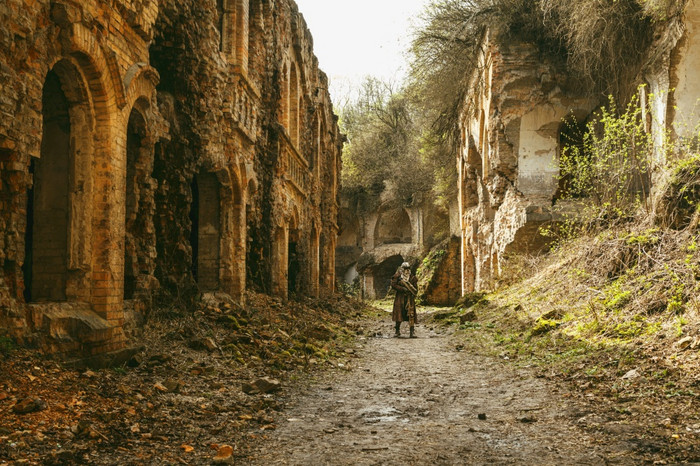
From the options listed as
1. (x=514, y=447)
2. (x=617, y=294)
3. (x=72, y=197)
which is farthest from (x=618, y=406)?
(x=72, y=197)

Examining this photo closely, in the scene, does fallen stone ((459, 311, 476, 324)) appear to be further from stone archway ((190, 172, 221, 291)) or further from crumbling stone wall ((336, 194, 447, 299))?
crumbling stone wall ((336, 194, 447, 299))

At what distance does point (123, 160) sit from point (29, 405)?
10.2ft

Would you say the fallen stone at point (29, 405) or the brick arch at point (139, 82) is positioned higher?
the brick arch at point (139, 82)

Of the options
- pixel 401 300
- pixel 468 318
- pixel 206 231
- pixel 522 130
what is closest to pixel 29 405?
pixel 206 231

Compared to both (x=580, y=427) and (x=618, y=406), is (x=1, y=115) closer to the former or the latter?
(x=580, y=427)

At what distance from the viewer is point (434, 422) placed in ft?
16.5

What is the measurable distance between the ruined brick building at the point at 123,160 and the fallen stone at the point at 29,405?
901 millimetres

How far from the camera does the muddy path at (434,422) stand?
3.97 meters

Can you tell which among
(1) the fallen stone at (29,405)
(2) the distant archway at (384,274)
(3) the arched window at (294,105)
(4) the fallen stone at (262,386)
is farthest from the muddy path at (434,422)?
(2) the distant archway at (384,274)

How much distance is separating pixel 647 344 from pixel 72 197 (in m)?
6.28

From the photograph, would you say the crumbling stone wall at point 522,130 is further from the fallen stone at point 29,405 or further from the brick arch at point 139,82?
the fallen stone at point 29,405

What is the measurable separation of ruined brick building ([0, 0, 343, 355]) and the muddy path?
234 centimetres

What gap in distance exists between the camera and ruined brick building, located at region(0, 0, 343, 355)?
476cm

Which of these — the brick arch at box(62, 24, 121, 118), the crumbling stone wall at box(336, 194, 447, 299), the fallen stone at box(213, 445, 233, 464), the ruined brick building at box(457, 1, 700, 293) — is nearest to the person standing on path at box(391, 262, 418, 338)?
the ruined brick building at box(457, 1, 700, 293)
